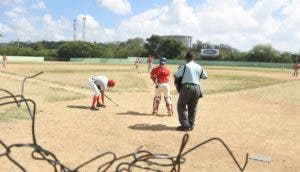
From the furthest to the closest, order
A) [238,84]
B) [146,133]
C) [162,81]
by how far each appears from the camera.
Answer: [238,84] → [162,81] → [146,133]

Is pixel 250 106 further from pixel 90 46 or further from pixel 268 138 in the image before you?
pixel 90 46

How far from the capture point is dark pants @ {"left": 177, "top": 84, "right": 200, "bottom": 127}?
979 cm

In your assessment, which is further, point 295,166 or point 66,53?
point 66,53

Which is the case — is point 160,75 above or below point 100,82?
above

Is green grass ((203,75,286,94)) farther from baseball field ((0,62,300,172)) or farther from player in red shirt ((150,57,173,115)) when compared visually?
player in red shirt ((150,57,173,115))

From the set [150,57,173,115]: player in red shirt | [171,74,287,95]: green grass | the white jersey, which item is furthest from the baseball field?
[171,74,287,95]: green grass

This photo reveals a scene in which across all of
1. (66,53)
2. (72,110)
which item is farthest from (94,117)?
(66,53)

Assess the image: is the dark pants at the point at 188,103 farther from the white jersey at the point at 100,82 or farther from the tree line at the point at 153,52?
the tree line at the point at 153,52

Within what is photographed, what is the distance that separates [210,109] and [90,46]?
3419 inches

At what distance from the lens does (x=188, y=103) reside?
32.8 feet

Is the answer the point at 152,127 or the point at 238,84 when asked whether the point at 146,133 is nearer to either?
the point at 152,127

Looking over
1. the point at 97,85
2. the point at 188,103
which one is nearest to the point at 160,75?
the point at 97,85

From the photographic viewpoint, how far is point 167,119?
11.7 meters

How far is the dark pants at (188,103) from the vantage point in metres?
9.79
